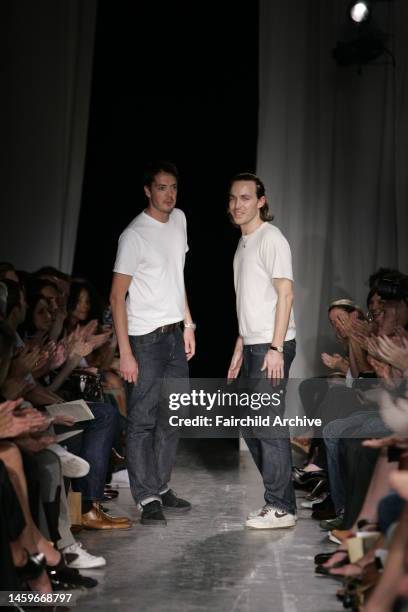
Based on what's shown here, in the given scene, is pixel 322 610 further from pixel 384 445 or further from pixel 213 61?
pixel 213 61

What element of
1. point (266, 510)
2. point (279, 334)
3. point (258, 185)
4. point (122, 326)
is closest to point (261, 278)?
point (279, 334)

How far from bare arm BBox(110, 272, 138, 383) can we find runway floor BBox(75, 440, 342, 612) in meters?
0.64

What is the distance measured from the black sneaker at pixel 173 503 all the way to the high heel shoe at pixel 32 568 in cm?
153

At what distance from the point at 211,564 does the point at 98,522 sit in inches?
28.5

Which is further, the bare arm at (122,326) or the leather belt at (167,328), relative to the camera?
the leather belt at (167,328)

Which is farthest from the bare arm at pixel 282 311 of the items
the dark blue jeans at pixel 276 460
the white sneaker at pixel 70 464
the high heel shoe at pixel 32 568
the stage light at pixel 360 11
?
the stage light at pixel 360 11

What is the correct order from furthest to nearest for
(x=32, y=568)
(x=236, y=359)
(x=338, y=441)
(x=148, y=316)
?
(x=236, y=359) < (x=148, y=316) < (x=338, y=441) < (x=32, y=568)

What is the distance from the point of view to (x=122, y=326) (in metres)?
3.77

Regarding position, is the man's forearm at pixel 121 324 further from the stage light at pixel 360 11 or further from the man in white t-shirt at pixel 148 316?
the stage light at pixel 360 11

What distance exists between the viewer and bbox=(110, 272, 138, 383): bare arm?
377 cm

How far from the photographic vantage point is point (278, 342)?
3.66m

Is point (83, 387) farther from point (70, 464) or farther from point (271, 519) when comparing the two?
point (271, 519)

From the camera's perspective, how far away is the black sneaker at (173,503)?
13.3ft

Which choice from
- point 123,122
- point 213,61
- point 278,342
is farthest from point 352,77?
point 278,342
